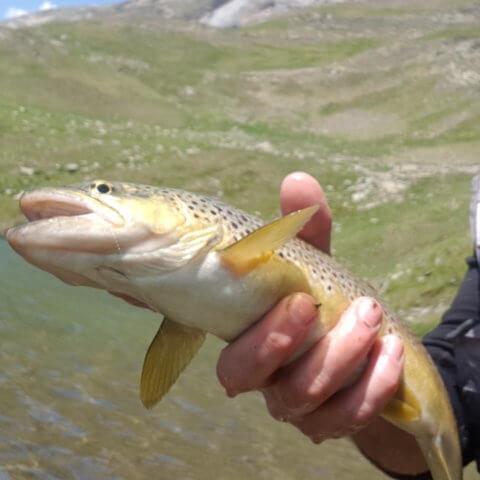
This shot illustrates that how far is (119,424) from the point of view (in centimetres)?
475

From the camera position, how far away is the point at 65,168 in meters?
18.2

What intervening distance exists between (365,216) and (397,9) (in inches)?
1762

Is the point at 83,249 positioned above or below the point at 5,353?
above

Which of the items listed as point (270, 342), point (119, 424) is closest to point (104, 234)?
point (270, 342)

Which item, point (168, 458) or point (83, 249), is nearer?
point (83, 249)

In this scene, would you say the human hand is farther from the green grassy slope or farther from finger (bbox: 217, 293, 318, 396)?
the green grassy slope

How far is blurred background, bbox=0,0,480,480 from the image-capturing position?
4.68 metres

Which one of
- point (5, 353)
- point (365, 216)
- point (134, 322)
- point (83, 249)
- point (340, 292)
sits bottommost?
point (365, 216)

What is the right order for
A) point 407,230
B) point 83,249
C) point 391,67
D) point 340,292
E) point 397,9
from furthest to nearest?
1. point 397,9
2. point 391,67
3. point 407,230
4. point 340,292
5. point 83,249

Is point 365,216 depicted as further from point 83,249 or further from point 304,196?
point 83,249

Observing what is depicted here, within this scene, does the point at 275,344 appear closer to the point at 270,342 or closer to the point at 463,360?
the point at 270,342

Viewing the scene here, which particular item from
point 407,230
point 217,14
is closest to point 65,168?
point 407,230

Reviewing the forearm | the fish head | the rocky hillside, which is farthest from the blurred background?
the rocky hillside

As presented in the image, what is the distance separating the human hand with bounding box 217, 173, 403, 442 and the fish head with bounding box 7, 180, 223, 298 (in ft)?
1.51
